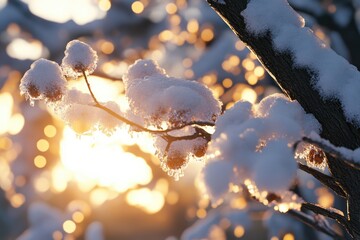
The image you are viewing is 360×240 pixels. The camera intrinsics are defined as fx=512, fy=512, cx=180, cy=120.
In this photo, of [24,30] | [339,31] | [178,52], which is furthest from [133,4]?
[339,31]

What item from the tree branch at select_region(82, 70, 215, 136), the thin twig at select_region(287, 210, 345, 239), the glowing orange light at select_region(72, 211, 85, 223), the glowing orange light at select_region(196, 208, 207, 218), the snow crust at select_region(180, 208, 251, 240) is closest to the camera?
the tree branch at select_region(82, 70, 215, 136)

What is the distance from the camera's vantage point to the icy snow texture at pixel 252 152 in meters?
1.21

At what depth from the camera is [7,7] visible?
24.9 feet

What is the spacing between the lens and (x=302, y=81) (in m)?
1.66

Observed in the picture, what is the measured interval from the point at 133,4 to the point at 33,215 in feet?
16.5

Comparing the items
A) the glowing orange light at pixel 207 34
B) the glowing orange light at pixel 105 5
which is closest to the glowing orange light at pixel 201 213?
the glowing orange light at pixel 207 34

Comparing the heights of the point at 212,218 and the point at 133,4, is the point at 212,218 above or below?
below

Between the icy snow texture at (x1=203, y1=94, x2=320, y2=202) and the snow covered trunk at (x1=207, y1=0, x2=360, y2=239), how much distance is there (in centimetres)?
19

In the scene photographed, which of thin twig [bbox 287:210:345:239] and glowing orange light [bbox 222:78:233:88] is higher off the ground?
thin twig [bbox 287:210:345:239]

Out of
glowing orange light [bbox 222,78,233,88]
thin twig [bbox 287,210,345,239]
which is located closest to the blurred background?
glowing orange light [bbox 222,78,233,88]

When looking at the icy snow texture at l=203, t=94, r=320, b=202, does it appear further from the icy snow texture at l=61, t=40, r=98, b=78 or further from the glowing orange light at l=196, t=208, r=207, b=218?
the glowing orange light at l=196, t=208, r=207, b=218

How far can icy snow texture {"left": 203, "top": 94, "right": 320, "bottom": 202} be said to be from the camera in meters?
1.21

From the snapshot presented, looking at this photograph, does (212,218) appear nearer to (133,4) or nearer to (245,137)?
(133,4)

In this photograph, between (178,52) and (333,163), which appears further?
(178,52)
